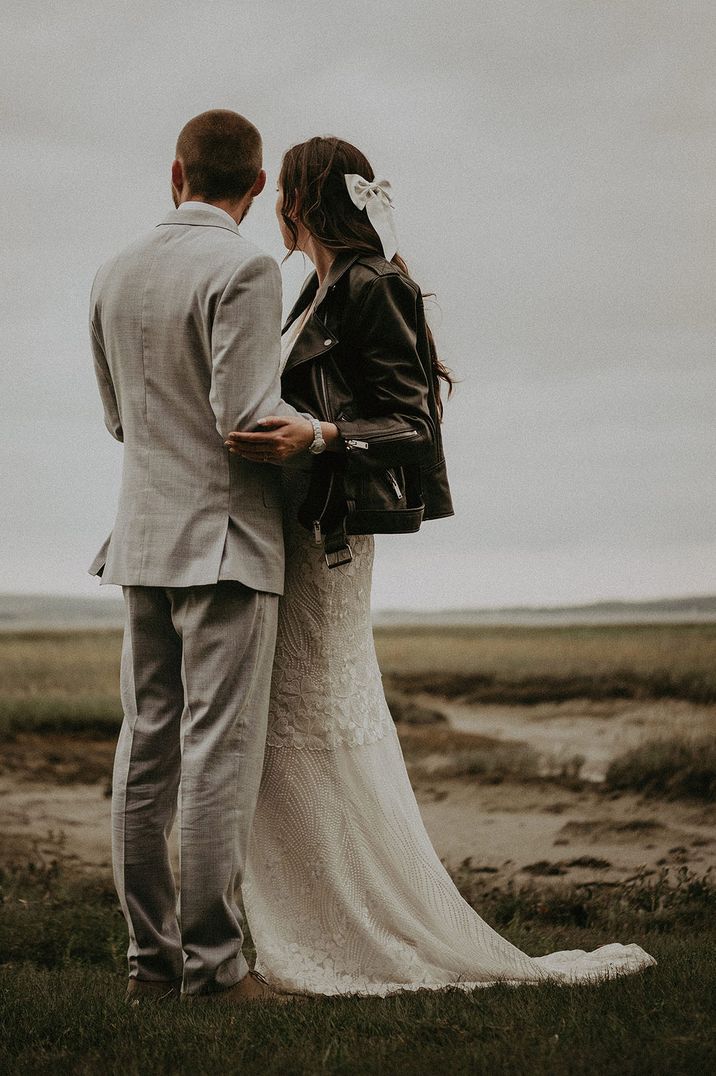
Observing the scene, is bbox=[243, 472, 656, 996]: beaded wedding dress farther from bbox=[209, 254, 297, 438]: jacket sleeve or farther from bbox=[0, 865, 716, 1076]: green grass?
bbox=[209, 254, 297, 438]: jacket sleeve

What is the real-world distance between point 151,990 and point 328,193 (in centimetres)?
191

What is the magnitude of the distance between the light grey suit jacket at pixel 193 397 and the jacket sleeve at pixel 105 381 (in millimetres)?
123

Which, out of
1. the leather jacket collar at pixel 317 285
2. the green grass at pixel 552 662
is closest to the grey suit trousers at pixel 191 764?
the leather jacket collar at pixel 317 285

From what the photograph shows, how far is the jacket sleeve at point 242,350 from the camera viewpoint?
231 cm

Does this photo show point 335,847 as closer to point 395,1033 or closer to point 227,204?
point 395,1033

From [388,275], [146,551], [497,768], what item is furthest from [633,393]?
[146,551]

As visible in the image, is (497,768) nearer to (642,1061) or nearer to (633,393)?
(633,393)

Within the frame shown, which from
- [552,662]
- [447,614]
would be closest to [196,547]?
[552,662]

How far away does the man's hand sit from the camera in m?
2.31

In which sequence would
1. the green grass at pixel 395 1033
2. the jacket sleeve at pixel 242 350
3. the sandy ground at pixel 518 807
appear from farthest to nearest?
the sandy ground at pixel 518 807 → the jacket sleeve at pixel 242 350 → the green grass at pixel 395 1033

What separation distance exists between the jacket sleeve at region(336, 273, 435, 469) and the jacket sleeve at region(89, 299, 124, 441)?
1.83 feet

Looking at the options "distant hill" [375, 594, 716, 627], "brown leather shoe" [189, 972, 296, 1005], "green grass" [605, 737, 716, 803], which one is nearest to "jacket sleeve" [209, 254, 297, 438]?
"brown leather shoe" [189, 972, 296, 1005]

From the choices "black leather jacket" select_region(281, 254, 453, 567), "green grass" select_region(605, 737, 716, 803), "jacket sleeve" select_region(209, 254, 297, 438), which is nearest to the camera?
"jacket sleeve" select_region(209, 254, 297, 438)

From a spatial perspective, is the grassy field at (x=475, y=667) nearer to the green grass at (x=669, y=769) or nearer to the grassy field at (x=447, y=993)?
the grassy field at (x=447, y=993)
